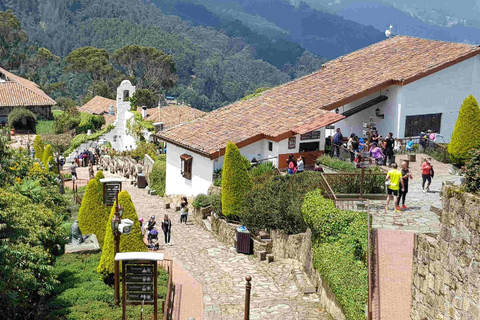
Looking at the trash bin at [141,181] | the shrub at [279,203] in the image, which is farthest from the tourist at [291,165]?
the trash bin at [141,181]

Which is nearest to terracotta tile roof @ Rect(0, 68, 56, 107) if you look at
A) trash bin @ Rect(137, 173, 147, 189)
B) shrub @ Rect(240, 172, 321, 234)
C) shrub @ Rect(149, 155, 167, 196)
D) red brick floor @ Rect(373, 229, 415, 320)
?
trash bin @ Rect(137, 173, 147, 189)

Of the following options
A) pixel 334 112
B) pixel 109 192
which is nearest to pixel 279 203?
pixel 109 192

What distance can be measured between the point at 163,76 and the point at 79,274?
7934 centimetres

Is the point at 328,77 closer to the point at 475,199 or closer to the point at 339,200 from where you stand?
the point at 339,200

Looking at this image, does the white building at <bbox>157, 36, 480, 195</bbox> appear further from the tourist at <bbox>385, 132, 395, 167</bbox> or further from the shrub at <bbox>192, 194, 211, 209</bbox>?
the tourist at <bbox>385, 132, 395, 167</bbox>

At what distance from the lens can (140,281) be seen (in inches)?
570

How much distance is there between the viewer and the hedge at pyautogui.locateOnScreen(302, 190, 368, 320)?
13898mm

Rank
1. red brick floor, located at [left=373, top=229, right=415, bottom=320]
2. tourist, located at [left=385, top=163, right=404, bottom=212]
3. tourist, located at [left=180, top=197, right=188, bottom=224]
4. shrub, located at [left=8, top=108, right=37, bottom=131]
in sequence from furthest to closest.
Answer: shrub, located at [left=8, top=108, right=37, bottom=131] < tourist, located at [left=180, top=197, right=188, bottom=224] < tourist, located at [left=385, top=163, right=404, bottom=212] < red brick floor, located at [left=373, top=229, right=415, bottom=320]

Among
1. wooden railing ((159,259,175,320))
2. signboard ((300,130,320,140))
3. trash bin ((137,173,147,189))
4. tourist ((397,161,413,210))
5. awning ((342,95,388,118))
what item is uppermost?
awning ((342,95,388,118))

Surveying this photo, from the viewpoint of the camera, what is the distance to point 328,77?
31047 mm

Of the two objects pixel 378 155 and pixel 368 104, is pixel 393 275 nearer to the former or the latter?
pixel 378 155

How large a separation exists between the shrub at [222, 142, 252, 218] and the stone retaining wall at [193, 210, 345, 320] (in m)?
0.54

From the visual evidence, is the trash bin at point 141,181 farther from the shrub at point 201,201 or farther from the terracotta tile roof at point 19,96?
the terracotta tile roof at point 19,96

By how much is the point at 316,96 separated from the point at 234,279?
479 inches
